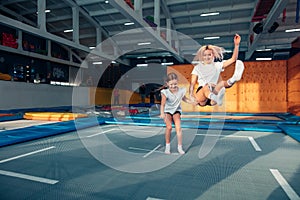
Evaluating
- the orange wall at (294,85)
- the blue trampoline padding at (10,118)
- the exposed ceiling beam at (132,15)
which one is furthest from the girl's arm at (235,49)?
the blue trampoline padding at (10,118)

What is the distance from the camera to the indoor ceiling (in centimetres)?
805

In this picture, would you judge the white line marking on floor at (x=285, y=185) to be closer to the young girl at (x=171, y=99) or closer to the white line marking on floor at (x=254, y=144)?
the white line marking on floor at (x=254, y=144)

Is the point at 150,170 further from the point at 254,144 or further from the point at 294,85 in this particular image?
the point at 294,85

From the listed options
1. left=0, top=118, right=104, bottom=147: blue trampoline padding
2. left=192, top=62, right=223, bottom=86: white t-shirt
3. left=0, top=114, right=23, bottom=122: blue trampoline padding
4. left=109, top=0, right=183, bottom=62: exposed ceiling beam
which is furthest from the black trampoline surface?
left=109, top=0, right=183, bottom=62: exposed ceiling beam

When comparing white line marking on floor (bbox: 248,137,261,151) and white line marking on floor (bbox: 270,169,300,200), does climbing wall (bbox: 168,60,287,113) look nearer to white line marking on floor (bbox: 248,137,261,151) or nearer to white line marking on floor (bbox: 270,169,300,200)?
white line marking on floor (bbox: 248,137,261,151)

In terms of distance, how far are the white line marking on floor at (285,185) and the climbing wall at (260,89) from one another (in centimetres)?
591

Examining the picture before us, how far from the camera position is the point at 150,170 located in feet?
6.81

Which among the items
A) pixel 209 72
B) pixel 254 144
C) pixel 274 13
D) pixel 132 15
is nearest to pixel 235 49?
pixel 209 72

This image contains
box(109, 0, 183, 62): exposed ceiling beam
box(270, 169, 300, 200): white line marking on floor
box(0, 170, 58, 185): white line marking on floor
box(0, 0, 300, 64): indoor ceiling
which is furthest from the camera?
box(0, 0, 300, 64): indoor ceiling

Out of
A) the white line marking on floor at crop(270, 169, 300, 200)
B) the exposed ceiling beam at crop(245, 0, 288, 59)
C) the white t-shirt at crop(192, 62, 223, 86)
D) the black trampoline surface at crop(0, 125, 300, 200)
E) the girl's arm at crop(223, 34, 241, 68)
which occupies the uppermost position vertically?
the exposed ceiling beam at crop(245, 0, 288, 59)

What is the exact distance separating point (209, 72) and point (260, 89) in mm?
6852

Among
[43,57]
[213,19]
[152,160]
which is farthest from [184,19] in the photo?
[152,160]

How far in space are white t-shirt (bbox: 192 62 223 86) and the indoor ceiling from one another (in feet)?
16.8

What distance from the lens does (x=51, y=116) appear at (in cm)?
593
